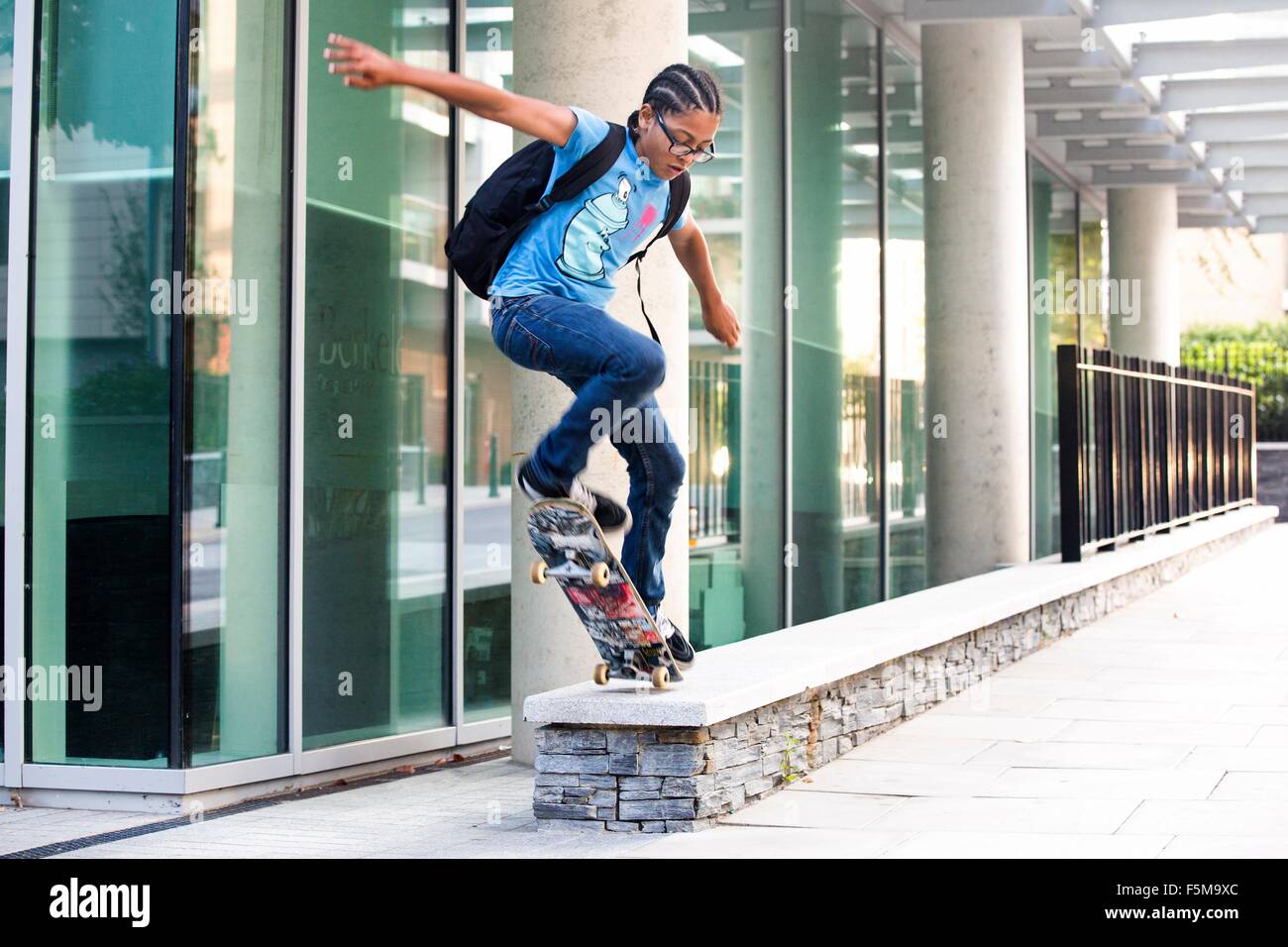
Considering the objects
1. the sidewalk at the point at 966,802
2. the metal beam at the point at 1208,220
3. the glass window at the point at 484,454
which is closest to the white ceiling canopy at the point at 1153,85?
the metal beam at the point at 1208,220

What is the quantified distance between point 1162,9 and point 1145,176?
844cm

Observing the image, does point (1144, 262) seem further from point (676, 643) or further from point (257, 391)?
point (676, 643)

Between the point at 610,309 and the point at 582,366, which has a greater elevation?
the point at 610,309

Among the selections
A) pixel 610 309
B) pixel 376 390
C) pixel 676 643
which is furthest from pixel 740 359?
pixel 676 643

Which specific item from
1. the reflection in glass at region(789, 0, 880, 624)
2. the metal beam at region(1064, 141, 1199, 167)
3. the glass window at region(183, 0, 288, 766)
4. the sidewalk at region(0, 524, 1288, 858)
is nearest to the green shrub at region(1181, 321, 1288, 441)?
the metal beam at region(1064, 141, 1199, 167)

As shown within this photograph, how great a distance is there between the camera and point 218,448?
6.71 metres

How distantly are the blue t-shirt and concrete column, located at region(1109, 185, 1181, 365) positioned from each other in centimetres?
1764

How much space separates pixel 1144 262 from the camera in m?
21.6

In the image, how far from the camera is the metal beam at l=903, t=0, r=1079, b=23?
40.3ft

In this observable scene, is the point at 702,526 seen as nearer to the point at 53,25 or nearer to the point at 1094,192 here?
the point at 53,25

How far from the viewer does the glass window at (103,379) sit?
6.57 meters

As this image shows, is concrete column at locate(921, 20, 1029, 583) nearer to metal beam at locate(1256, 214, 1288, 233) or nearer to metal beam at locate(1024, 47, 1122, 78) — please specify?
metal beam at locate(1024, 47, 1122, 78)
